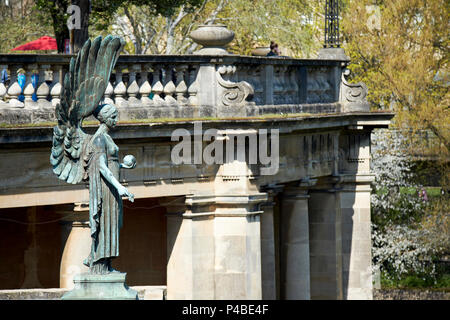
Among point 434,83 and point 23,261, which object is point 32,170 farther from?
point 434,83

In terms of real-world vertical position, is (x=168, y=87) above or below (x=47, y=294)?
above

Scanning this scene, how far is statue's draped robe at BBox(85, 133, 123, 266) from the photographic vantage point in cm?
1459

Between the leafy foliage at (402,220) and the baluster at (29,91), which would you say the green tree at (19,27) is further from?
the baluster at (29,91)

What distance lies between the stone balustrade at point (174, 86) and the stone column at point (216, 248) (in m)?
1.75

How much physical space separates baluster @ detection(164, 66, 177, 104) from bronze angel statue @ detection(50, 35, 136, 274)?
742cm

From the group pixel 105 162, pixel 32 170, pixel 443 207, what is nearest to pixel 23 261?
pixel 32 170

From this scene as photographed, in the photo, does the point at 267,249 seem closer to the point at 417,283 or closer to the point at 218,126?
the point at 218,126

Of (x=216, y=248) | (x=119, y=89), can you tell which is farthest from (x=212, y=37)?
(x=216, y=248)

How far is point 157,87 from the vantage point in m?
22.1

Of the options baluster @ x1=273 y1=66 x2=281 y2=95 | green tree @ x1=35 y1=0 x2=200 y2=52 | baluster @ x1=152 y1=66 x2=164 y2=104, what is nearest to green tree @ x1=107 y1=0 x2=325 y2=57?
green tree @ x1=35 y1=0 x2=200 y2=52

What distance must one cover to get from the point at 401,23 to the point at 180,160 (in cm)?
2827

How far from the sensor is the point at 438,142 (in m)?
48.2

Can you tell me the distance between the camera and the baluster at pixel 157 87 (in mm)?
22031

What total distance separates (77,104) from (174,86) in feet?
26.1
